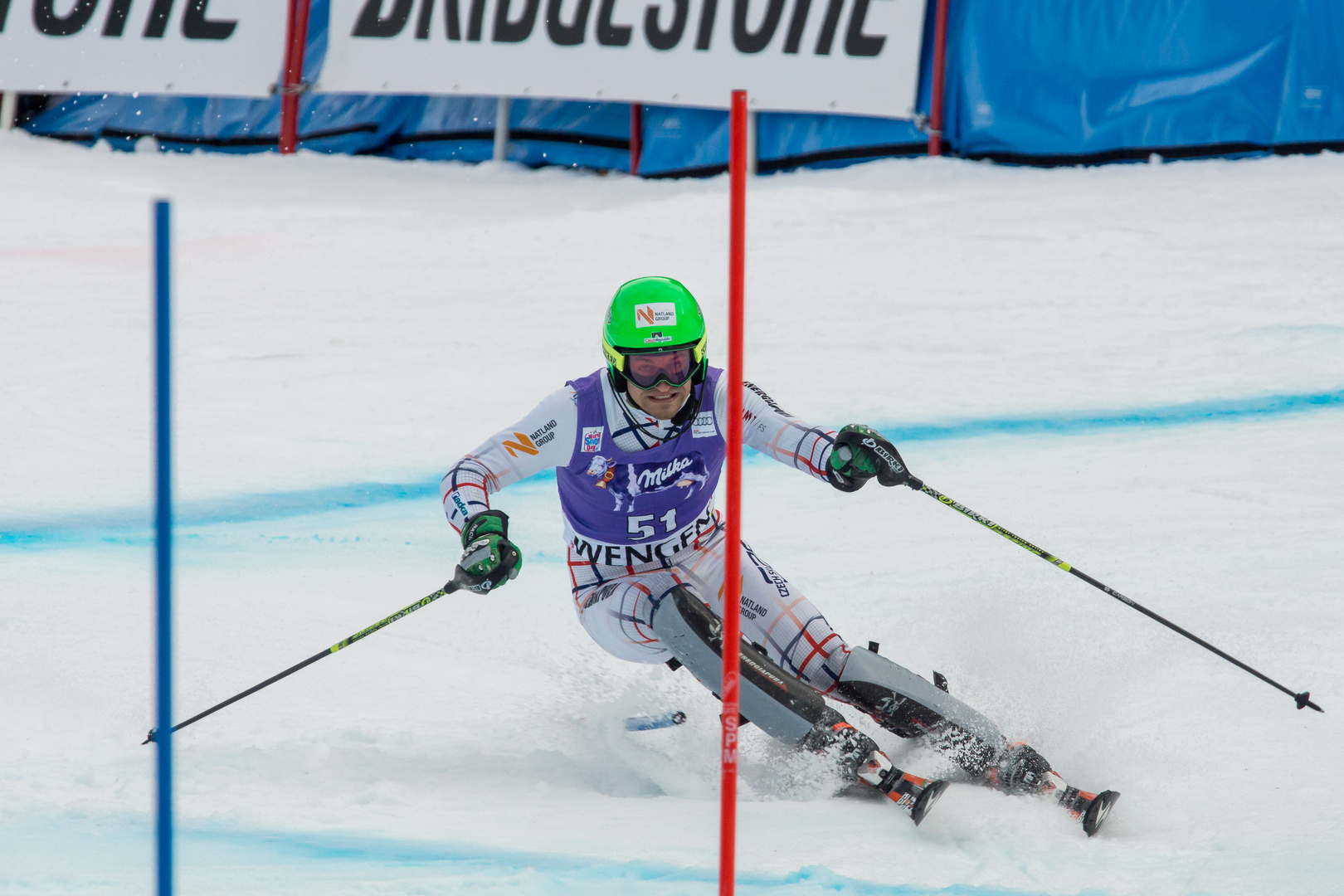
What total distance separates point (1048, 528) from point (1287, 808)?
199cm

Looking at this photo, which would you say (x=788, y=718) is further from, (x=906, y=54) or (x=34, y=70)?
(x=34, y=70)

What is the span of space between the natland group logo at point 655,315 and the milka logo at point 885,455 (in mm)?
581

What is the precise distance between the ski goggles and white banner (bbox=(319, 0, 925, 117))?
22.2 ft

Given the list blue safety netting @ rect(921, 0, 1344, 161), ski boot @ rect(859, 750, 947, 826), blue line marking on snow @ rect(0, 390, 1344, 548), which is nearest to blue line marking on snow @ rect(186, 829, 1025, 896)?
ski boot @ rect(859, 750, 947, 826)

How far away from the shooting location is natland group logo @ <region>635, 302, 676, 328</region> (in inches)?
128

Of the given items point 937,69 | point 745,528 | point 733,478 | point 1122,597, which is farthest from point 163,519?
point 937,69

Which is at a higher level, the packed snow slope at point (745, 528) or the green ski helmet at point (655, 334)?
the green ski helmet at point (655, 334)

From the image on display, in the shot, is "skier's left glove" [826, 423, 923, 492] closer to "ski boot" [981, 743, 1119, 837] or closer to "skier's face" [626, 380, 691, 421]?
"skier's face" [626, 380, 691, 421]

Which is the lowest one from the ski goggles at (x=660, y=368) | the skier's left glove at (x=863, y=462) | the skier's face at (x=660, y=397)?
the skier's left glove at (x=863, y=462)

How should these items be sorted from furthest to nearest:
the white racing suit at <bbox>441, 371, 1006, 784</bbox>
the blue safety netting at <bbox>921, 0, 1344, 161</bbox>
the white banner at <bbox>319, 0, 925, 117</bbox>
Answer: the white banner at <bbox>319, 0, 925, 117</bbox> → the blue safety netting at <bbox>921, 0, 1344, 161</bbox> → the white racing suit at <bbox>441, 371, 1006, 784</bbox>

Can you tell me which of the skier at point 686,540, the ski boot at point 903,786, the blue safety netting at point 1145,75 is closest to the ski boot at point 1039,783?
the skier at point 686,540

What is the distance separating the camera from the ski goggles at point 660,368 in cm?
330

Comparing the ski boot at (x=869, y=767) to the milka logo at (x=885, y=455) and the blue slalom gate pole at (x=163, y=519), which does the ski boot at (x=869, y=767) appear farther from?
the blue slalom gate pole at (x=163, y=519)

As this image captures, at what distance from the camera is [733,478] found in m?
1.94
